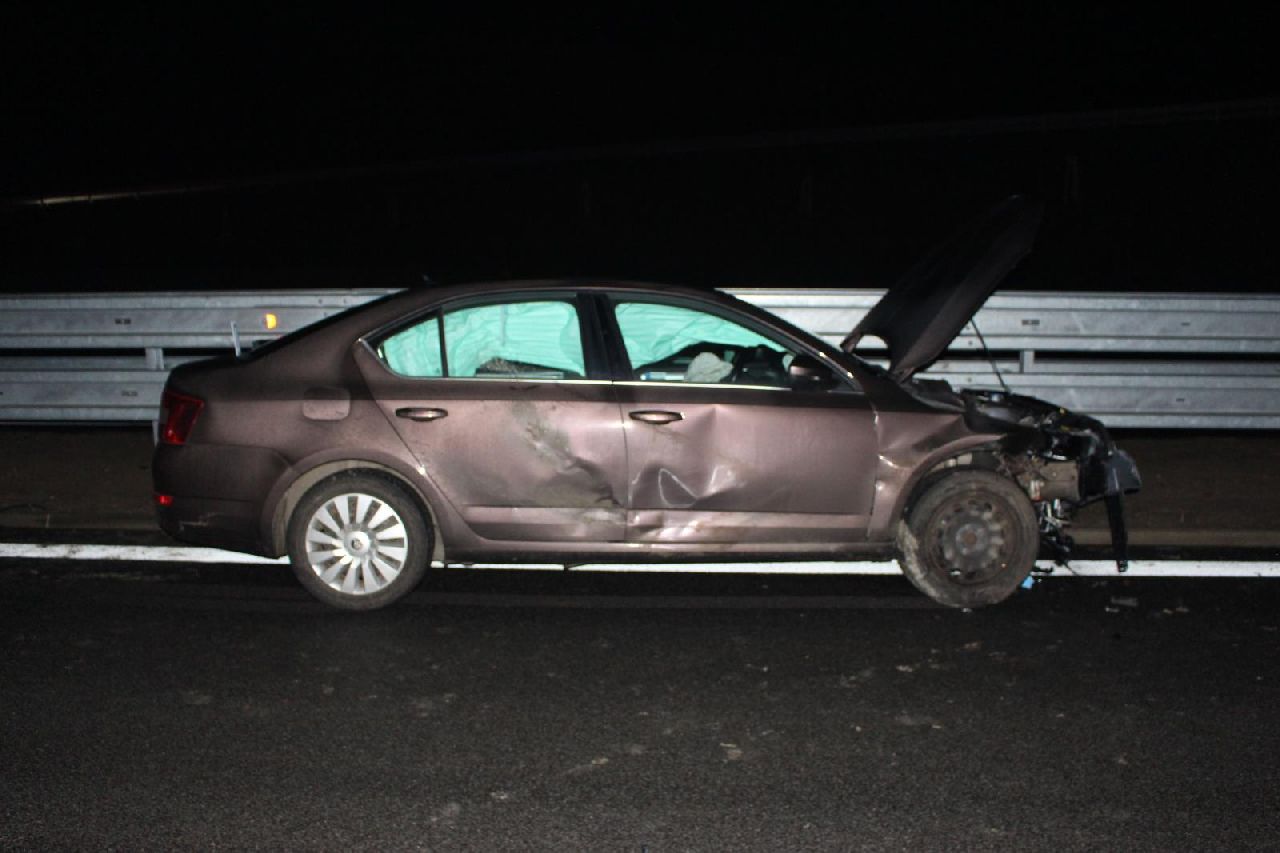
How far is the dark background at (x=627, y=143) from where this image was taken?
845 inches

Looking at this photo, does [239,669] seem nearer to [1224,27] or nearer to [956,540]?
[956,540]

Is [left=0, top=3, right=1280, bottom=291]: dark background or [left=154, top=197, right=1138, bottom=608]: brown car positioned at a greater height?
[left=0, top=3, right=1280, bottom=291]: dark background

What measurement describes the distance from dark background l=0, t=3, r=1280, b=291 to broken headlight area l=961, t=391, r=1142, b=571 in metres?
10.9

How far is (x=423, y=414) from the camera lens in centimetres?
577

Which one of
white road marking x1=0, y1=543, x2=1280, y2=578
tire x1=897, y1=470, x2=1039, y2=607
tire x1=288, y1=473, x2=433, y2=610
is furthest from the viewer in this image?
white road marking x1=0, y1=543, x2=1280, y2=578

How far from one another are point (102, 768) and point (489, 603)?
212 centimetres

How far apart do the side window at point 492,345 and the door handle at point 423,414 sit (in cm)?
19

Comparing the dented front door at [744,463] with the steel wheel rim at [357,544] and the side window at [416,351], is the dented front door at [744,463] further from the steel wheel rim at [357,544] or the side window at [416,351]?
the steel wheel rim at [357,544]

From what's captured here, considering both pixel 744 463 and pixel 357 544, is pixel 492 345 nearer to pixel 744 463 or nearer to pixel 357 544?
pixel 357 544

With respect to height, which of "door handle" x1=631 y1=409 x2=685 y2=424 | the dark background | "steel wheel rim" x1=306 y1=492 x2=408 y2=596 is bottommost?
"steel wheel rim" x1=306 y1=492 x2=408 y2=596

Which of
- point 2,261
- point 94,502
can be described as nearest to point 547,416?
point 94,502

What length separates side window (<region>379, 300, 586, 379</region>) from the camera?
19.4 ft

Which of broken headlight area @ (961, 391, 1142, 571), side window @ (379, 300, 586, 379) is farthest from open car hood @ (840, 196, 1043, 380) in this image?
side window @ (379, 300, 586, 379)

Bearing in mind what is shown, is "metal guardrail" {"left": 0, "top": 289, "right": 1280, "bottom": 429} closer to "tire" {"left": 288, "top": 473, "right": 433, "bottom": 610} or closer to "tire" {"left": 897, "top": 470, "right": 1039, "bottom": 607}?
"tire" {"left": 897, "top": 470, "right": 1039, "bottom": 607}
